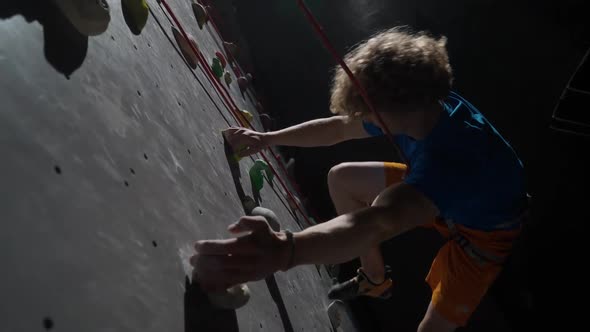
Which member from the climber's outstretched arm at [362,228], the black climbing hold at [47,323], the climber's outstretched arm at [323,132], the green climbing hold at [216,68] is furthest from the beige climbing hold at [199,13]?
the black climbing hold at [47,323]

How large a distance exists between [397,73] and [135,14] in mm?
519

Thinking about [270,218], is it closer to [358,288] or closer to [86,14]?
[86,14]

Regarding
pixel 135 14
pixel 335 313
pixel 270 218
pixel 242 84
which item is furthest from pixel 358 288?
pixel 135 14

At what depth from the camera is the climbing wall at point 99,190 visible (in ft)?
1.33

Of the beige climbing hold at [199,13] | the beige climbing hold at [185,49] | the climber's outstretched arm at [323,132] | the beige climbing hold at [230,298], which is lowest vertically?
the climber's outstretched arm at [323,132]

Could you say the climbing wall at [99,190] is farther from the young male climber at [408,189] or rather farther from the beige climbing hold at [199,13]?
the beige climbing hold at [199,13]

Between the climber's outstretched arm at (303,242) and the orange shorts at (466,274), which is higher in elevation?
the climber's outstretched arm at (303,242)

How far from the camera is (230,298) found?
0.68m

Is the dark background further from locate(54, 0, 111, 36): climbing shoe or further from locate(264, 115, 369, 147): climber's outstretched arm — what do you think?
locate(54, 0, 111, 36): climbing shoe

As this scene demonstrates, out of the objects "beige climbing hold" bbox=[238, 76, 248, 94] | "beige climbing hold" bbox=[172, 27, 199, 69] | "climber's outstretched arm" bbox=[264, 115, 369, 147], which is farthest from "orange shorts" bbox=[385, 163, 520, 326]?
"beige climbing hold" bbox=[238, 76, 248, 94]

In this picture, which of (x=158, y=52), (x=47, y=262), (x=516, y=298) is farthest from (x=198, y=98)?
(x=516, y=298)

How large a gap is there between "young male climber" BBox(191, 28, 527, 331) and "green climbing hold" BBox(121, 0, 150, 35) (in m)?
0.36

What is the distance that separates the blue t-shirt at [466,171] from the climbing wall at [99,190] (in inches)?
15.0

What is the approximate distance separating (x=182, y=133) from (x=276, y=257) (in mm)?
404
